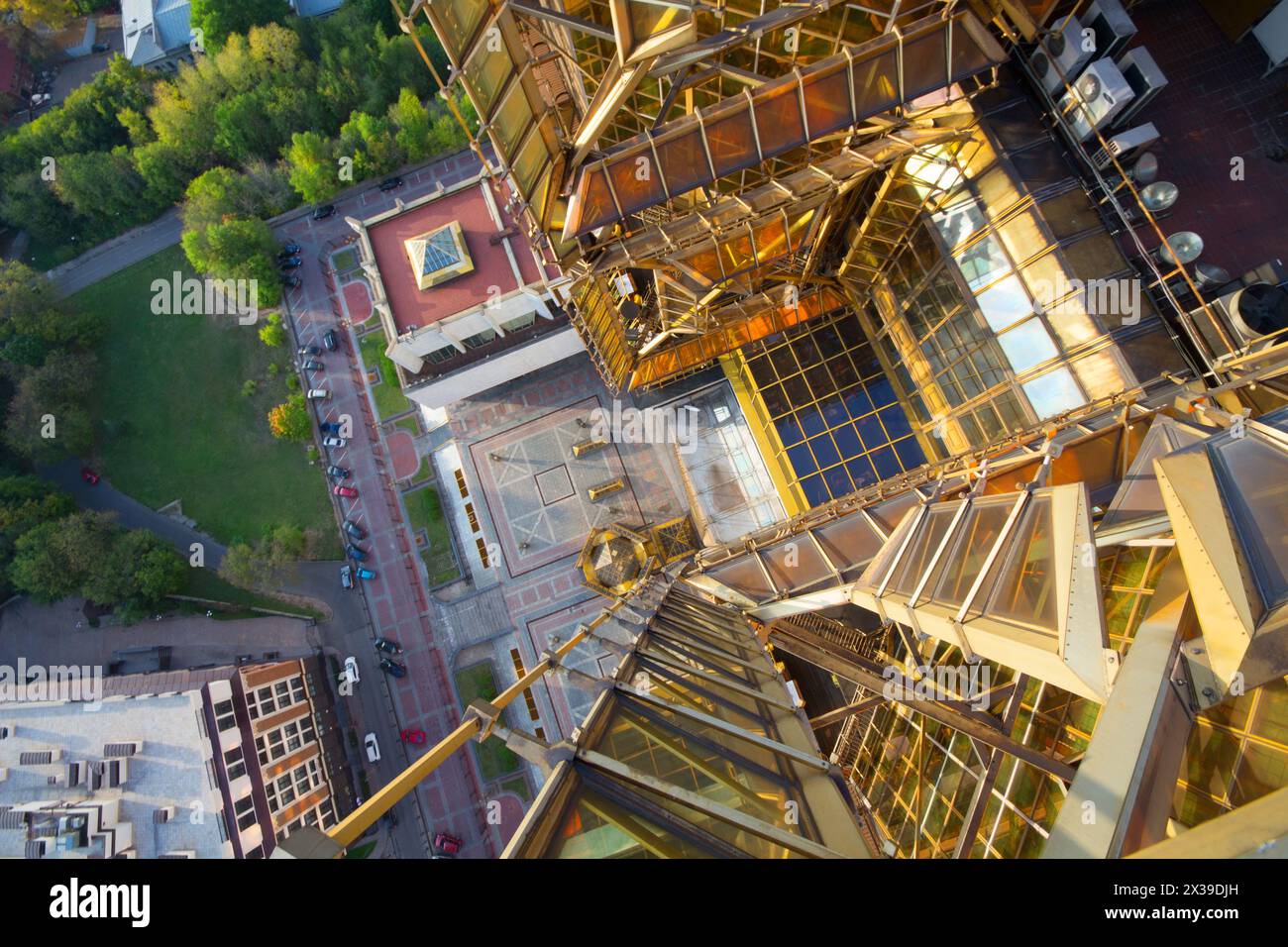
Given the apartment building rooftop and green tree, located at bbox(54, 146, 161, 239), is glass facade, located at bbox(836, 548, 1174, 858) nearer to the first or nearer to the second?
the apartment building rooftop

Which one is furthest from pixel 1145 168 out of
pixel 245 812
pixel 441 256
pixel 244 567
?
pixel 244 567

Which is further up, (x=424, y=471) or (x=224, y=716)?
(x=424, y=471)

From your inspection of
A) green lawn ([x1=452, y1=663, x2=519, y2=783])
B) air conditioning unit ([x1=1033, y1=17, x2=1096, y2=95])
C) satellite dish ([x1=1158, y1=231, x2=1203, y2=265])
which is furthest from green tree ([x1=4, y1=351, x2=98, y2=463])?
satellite dish ([x1=1158, y1=231, x2=1203, y2=265])

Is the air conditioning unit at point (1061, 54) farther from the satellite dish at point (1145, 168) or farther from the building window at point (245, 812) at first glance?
the building window at point (245, 812)

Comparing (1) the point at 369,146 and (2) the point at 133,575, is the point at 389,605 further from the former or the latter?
(1) the point at 369,146

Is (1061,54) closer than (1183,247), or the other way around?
(1183,247)
